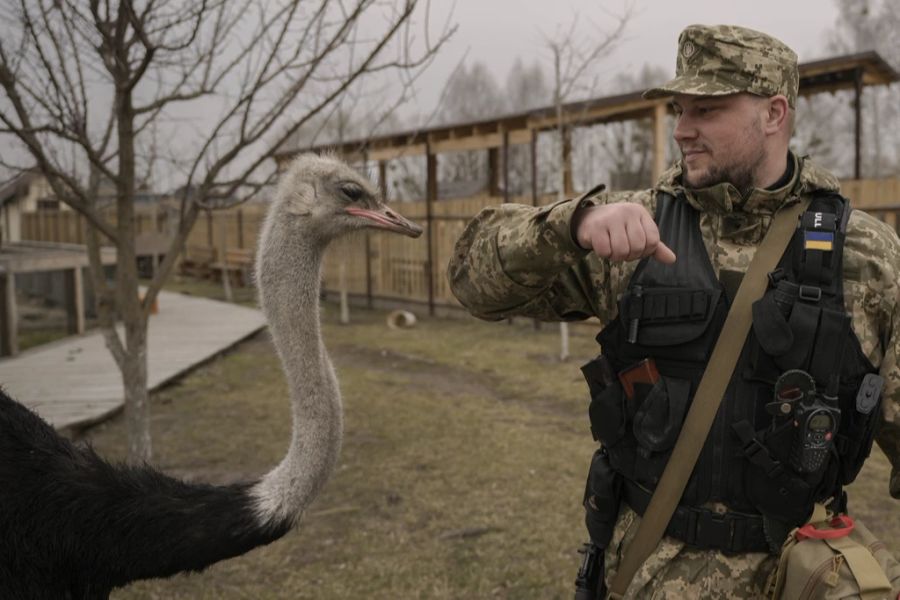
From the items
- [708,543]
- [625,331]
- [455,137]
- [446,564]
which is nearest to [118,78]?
[446,564]

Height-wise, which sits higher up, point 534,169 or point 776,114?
point 534,169

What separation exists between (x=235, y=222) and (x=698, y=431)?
74.9ft

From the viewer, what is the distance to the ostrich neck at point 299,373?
2.38m

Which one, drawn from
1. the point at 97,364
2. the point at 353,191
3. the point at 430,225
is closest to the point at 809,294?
the point at 353,191

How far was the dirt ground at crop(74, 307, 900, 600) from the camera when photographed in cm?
437

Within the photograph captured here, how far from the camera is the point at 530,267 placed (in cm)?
191

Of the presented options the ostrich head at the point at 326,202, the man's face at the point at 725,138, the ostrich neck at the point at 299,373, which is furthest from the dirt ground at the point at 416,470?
the man's face at the point at 725,138

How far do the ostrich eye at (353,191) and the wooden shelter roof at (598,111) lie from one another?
7.20m

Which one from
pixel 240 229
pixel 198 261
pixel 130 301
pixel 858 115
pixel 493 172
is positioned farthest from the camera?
pixel 198 261

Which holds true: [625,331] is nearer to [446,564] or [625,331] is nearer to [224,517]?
[224,517]

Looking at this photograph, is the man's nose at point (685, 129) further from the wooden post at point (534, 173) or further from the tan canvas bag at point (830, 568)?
the wooden post at point (534, 173)

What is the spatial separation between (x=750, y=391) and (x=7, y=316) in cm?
954

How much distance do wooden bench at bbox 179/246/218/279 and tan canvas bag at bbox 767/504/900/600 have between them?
2297 cm

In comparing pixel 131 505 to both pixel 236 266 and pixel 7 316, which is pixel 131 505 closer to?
pixel 7 316
